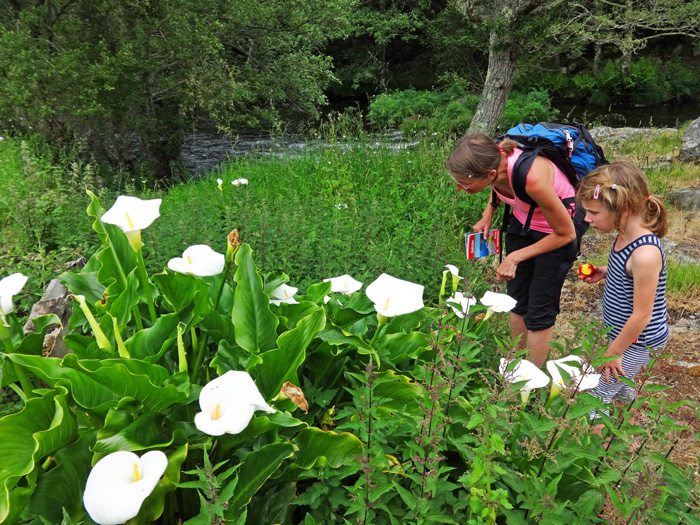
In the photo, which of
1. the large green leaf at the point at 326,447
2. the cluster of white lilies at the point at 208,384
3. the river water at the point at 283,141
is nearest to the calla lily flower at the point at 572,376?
the cluster of white lilies at the point at 208,384

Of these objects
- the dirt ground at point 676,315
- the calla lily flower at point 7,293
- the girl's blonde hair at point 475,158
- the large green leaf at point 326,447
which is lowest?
the dirt ground at point 676,315

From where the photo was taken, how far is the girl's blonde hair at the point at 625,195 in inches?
78.0

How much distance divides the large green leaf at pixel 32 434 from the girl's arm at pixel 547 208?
1967 mm

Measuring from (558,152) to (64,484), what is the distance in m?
2.35

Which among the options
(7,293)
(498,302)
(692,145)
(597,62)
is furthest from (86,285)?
(597,62)

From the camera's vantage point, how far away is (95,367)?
1356 mm

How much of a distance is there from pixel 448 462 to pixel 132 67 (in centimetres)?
755

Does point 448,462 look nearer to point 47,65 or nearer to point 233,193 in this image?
point 233,193

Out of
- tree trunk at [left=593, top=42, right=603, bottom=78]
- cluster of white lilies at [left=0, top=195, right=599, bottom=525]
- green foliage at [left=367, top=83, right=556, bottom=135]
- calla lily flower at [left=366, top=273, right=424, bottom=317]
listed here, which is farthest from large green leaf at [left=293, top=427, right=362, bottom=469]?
tree trunk at [left=593, top=42, right=603, bottom=78]

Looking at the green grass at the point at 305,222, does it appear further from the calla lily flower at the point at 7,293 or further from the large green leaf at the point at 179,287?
the calla lily flower at the point at 7,293

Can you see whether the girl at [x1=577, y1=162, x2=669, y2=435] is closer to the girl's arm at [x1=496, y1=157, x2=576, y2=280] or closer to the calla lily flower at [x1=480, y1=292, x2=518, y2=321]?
the girl's arm at [x1=496, y1=157, x2=576, y2=280]

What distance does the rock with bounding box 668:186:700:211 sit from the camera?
5507 millimetres

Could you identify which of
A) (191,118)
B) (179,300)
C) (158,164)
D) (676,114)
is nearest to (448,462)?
(179,300)

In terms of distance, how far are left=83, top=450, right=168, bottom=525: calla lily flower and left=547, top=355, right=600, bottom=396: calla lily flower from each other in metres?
1.04
